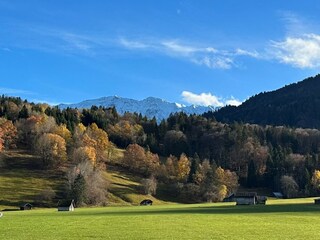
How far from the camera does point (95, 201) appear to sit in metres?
160

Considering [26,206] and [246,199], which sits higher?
[246,199]

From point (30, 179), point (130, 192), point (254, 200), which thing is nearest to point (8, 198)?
point (30, 179)

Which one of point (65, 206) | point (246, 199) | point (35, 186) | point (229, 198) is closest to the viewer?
point (65, 206)

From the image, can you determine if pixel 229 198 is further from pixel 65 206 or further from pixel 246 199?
pixel 65 206

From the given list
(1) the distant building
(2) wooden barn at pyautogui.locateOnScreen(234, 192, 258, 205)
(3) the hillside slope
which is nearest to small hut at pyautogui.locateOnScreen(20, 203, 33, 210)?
(3) the hillside slope

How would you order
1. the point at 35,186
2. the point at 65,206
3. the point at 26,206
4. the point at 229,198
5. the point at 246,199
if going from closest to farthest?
the point at 65,206 → the point at 246,199 → the point at 26,206 → the point at 35,186 → the point at 229,198

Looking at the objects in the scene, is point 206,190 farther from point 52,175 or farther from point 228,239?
point 228,239

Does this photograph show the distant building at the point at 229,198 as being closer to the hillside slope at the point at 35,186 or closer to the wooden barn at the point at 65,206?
the hillside slope at the point at 35,186

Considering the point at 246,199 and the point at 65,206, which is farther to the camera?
the point at 246,199

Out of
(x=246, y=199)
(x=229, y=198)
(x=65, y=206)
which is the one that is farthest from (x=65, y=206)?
(x=229, y=198)

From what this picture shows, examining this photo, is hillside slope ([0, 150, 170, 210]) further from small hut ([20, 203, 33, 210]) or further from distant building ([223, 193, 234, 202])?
distant building ([223, 193, 234, 202])

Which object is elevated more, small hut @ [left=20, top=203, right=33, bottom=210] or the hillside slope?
the hillside slope

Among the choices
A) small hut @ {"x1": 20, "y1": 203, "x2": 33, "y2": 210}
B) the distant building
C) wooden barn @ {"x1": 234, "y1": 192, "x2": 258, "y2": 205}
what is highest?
wooden barn @ {"x1": 234, "y1": 192, "x2": 258, "y2": 205}

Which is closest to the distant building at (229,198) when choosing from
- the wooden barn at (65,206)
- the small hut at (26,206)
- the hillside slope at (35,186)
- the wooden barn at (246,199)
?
the hillside slope at (35,186)
